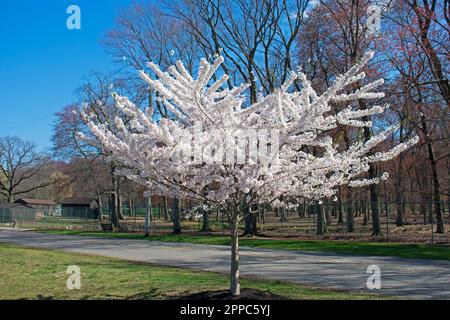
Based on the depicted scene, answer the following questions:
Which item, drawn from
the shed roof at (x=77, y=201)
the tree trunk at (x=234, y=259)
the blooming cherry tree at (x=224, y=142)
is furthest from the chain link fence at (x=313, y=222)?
the shed roof at (x=77, y=201)

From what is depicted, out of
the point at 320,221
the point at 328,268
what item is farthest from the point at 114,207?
the point at 328,268

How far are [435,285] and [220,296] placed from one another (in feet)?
21.2

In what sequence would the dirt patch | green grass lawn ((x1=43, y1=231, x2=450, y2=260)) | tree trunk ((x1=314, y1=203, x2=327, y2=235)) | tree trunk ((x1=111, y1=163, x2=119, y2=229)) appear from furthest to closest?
1. tree trunk ((x1=111, y1=163, x2=119, y2=229))
2. tree trunk ((x1=314, y1=203, x2=327, y2=235))
3. green grass lawn ((x1=43, y1=231, x2=450, y2=260))
4. the dirt patch

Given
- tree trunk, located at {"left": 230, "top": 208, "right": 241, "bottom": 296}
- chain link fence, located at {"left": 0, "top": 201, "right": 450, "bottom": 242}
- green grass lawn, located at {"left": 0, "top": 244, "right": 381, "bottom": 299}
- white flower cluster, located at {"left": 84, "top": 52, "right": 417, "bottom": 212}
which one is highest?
white flower cluster, located at {"left": 84, "top": 52, "right": 417, "bottom": 212}

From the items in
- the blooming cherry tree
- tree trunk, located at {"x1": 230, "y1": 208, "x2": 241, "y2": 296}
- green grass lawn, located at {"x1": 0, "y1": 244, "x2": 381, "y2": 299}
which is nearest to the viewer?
the blooming cherry tree

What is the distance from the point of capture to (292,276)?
41.8ft

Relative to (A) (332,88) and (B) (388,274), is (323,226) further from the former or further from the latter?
(A) (332,88)

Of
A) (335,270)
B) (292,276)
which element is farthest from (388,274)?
(292,276)

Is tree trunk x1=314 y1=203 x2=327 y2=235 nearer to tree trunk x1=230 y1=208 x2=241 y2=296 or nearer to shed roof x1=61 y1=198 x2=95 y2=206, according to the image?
tree trunk x1=230 y1=208 x2=241 y2=296

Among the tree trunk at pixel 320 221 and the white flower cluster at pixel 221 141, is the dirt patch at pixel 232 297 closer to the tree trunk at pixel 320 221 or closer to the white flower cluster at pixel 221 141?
the white flower cluster at pixel 221 141

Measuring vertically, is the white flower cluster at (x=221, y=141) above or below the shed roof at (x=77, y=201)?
above

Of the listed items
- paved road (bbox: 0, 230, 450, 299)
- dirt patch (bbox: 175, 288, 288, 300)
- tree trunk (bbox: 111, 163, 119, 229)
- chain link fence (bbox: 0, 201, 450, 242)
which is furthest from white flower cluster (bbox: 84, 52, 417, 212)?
tree trunk (bbox: 111, 163, 119, 229)

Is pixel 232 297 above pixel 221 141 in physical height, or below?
below

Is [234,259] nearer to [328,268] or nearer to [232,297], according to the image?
[232,297]
